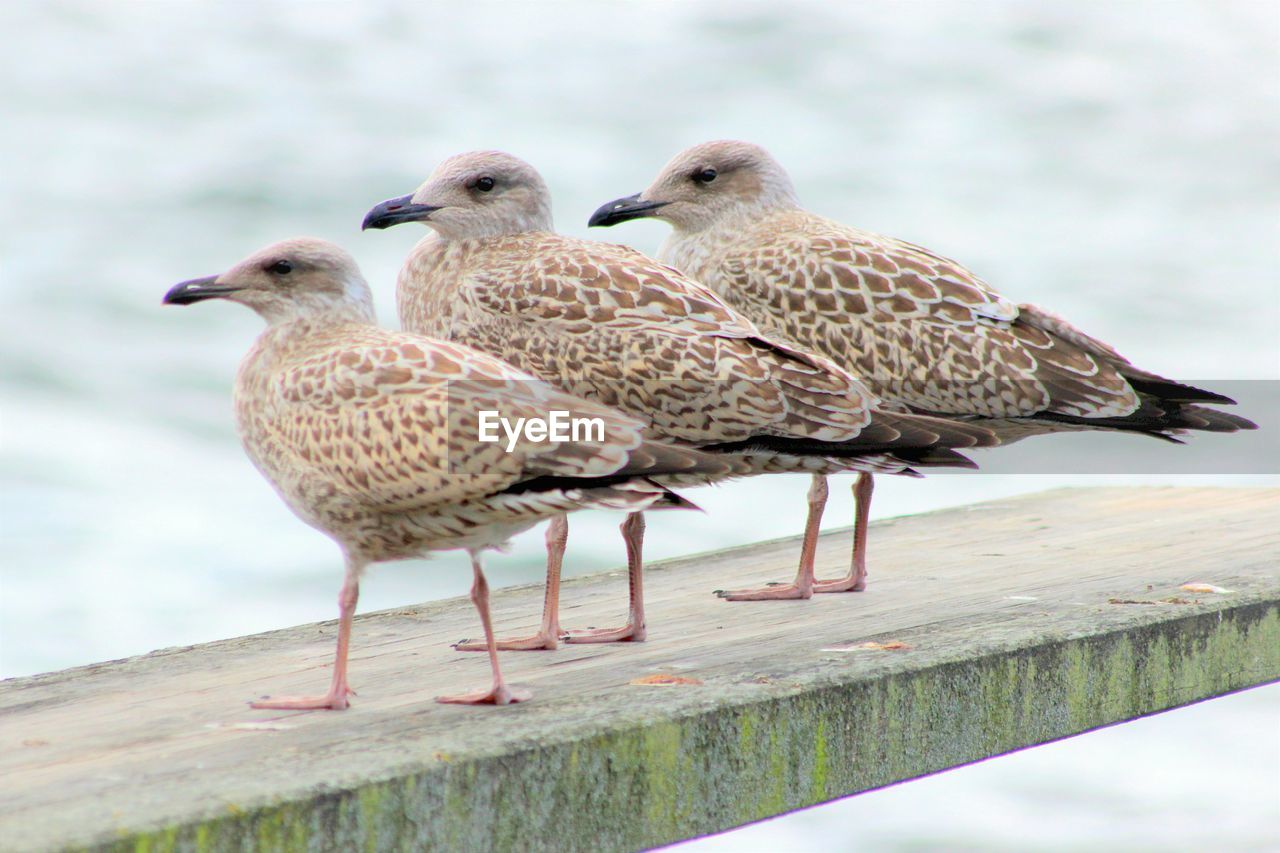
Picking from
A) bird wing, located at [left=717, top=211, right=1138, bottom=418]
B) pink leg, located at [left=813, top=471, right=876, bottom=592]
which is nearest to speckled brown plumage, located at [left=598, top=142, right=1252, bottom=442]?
bird wing, located at [left=717, top=211, right=1138, bottom=418]

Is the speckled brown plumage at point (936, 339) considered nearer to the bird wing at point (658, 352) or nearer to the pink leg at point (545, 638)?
the bird wing at point (658, 352)

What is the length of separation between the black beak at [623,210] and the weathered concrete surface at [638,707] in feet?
4.78

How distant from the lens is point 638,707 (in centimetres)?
486

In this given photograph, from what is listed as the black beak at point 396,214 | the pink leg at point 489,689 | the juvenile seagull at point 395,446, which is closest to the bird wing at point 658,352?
the black beak at point 396,214

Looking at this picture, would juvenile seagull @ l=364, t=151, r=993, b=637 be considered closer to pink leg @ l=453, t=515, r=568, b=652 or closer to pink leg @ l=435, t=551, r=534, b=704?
pink leg @ l=453, t=515, r=568, b=652

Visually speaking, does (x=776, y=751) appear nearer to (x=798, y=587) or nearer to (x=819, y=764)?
(x=819, y=764)

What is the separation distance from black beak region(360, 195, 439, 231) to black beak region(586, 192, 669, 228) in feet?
2.65

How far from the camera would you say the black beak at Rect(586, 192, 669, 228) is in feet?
23.3

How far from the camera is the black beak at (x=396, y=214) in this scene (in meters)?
6.41

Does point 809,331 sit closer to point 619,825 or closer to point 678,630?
point 678,630

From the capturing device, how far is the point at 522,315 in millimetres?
6086

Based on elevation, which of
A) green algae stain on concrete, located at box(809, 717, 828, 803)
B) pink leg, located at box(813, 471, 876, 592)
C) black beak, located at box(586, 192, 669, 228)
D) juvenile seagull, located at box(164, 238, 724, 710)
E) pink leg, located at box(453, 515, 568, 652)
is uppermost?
black beak, located at box(586, 192, 669, 228)

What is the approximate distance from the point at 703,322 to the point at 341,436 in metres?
1.58

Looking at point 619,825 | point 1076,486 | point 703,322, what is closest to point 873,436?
point 703,322
